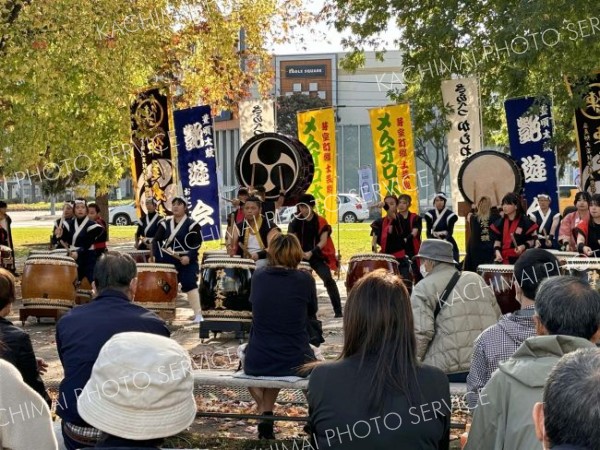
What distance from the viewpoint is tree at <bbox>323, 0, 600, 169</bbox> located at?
11.0 metres

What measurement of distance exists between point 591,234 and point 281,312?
222 inches

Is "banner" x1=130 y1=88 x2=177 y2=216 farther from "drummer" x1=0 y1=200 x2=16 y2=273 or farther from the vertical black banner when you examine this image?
the vertical black banner

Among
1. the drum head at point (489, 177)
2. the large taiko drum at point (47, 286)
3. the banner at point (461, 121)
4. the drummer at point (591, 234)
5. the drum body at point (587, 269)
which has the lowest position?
the large taiko drum at point (47, 286)

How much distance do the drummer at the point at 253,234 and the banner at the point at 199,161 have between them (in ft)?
15.4

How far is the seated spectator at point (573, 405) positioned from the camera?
7.50 feet

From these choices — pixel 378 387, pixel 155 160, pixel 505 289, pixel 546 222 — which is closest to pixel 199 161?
pixel 155 160

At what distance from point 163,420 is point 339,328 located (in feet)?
33.5

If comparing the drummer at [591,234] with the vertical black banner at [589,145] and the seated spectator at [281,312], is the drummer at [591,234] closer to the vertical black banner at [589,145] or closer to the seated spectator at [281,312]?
the vertical black banner at [589,145]

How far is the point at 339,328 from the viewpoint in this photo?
13.0 meters

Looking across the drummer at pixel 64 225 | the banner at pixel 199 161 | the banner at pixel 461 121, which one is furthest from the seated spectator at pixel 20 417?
the banner at pixel 199 161

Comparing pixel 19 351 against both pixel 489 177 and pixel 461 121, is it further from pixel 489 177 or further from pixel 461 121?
pixel 461 121

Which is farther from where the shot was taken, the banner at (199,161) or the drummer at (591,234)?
the banner at (199,161)

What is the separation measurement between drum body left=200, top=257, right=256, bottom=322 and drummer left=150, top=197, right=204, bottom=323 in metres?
1.17

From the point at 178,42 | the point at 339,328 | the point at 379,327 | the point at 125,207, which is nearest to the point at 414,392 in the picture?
the point at 379,327
